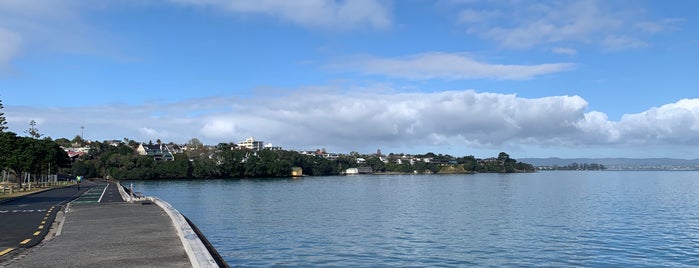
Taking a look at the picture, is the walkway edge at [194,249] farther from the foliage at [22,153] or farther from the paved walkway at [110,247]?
the foliage at [22,153]

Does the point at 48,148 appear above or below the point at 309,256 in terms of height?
above

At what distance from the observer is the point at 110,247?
724 inches

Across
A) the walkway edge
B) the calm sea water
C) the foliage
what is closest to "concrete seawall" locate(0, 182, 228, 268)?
the walkway edge

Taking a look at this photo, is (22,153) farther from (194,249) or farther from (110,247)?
(194,249)

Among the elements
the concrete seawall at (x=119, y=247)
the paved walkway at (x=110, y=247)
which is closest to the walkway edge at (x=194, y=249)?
the concrete seawall at (x=119, y=247)

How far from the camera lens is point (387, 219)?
4747 cm

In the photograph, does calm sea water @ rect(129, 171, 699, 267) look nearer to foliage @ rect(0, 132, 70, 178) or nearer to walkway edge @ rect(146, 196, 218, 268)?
walkway edge @ rect(146, 196, 218, 268)

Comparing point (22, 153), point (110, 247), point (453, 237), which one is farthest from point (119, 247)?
point (22, 153)

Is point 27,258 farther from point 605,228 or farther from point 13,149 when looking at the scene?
point 13,149

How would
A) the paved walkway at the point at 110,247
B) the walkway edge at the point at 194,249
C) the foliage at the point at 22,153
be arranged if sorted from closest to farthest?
the walkway edge at the point at 194,249
the paved walkway at the point at 110,247
the foliage at the point at 22,153

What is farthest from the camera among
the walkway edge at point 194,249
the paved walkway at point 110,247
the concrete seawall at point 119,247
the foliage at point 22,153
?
the foliage at point 22,153

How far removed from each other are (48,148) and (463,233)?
92.7 metres

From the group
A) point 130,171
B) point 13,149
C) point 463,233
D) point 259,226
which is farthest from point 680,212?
point 130,171

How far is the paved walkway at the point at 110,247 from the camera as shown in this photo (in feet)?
51.1
